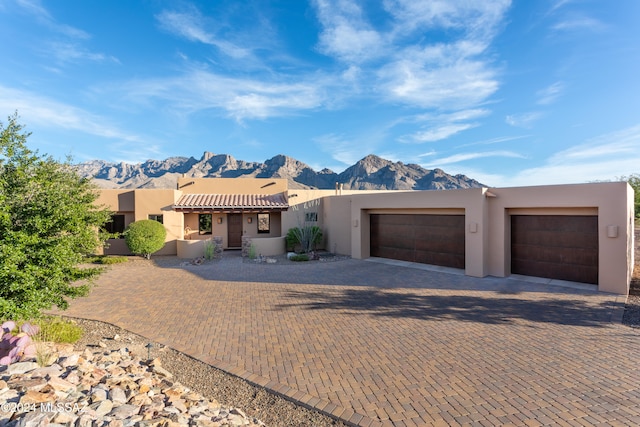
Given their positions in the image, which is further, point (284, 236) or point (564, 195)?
point (284, 236)

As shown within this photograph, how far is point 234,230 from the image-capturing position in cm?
2259

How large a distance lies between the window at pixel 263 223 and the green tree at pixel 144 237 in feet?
22.1

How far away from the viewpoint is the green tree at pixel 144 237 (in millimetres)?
17578

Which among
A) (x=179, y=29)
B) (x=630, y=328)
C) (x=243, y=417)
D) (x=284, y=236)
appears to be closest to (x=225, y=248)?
(x=284, y=236)

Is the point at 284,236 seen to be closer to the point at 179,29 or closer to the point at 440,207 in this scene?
the point at 440,207

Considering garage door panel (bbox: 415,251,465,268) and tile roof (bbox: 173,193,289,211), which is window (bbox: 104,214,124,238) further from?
garage door panel (bbox: 415,251,465,268)

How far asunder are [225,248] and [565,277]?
1905cm

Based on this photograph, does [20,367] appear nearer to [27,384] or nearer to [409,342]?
[27,384]

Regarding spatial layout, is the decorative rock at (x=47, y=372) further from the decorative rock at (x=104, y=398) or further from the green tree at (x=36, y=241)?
the green tree at (x=36, y=241)

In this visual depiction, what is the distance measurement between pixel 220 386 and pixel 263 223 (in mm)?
19088

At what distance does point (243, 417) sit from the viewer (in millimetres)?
4172

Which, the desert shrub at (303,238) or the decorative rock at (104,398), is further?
the desert shrub at (303,238)

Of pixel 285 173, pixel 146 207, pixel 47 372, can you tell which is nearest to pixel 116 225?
pixel 146 207

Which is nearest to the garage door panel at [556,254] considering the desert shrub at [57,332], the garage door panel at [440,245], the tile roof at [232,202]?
the garage door panel at [440,245]
